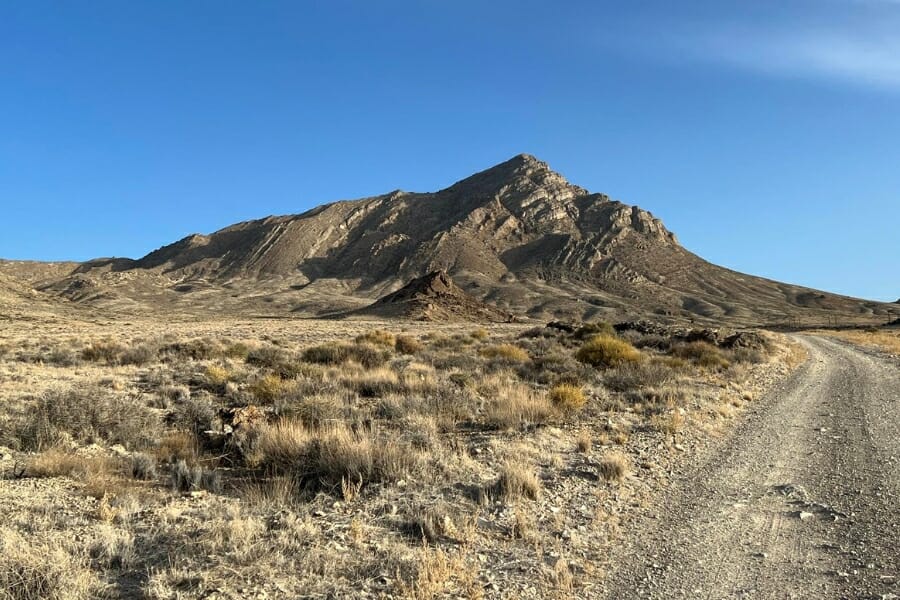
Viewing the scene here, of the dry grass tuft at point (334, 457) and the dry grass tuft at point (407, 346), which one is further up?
the dry grass tuft at point (407, 346)

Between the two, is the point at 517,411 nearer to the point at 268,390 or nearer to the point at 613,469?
the point at 613,469

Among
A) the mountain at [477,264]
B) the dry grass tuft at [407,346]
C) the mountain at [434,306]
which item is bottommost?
the dry grass tuft at [407,346]

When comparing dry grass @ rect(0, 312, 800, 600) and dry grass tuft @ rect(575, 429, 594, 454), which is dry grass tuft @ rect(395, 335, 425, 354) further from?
dry grass tuft @ rect(575, 429, 594, 454)

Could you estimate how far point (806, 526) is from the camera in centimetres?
564

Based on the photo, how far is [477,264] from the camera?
134625 mm

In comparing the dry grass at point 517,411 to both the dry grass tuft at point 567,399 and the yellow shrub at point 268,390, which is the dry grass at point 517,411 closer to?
the dry grass tuft at point 567,399

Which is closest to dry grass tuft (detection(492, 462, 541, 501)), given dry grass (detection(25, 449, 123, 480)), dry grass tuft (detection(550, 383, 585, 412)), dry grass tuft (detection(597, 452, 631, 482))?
dry grass tuft (detection(597, 452, 631, 482))

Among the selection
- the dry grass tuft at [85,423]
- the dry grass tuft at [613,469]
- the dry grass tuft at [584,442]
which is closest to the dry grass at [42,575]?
the dry grass tuft at [85,423]

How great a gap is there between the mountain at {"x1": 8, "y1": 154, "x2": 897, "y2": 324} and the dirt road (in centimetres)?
9271

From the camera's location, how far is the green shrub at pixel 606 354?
758 inches

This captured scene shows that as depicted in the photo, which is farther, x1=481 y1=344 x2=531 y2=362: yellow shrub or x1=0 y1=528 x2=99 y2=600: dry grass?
x1=481 y1=344 x2=531 y2=362: yellow shrub

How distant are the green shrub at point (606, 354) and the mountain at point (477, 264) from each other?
8107 centimetres

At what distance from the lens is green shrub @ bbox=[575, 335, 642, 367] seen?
63.2 ft

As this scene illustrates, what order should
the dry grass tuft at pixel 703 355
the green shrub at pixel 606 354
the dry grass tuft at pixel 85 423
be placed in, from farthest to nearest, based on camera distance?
the dry grass tuft at pixel 703 355 → the green shrub at pixel 606 354 → the dry grass tuft at pixel 85 423
